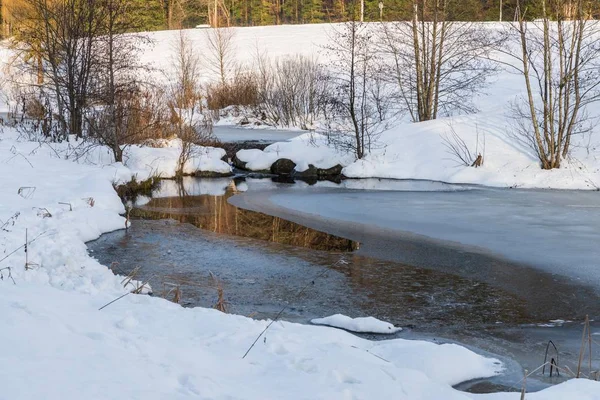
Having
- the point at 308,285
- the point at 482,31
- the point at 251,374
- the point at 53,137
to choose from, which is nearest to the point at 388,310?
the point at 308,285

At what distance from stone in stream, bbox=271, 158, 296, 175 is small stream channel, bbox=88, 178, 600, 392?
7573 mm

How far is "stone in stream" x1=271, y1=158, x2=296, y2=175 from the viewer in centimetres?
1967

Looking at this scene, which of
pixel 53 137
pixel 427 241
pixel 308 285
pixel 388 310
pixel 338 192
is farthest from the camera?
pixel 53 137

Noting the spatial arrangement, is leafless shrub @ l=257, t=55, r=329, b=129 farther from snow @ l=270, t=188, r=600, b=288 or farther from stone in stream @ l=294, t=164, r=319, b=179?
snow @ l=270, t=188, r=600, b=288

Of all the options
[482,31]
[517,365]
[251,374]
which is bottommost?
[517,365]

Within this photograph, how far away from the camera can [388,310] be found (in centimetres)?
701

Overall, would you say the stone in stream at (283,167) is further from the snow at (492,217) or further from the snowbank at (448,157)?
the snow at (492,217)

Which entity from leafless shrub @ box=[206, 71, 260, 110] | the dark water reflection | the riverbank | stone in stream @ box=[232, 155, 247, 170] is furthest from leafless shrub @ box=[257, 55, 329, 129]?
the riverbank

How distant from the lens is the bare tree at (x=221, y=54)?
40.5 meters

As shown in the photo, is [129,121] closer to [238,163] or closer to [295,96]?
[238,163]

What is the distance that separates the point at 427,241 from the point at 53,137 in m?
11.3

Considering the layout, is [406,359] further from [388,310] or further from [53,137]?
[53,137]

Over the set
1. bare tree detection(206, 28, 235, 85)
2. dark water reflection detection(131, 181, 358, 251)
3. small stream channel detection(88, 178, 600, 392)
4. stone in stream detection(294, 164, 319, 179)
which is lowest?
small stream channel detection(88, 178, 600, 392)

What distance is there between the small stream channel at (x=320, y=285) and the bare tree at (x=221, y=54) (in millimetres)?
29474
